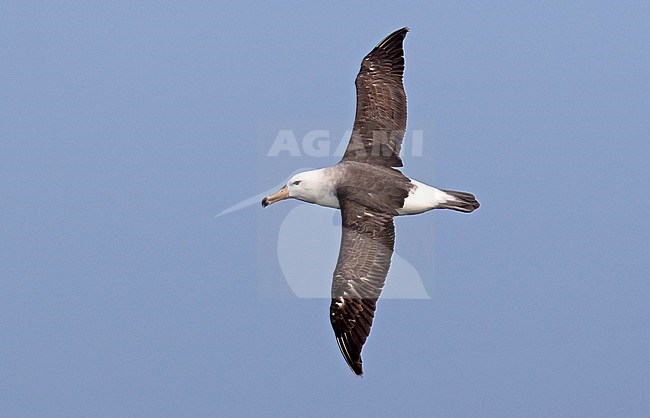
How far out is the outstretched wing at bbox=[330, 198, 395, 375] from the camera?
18.6 m

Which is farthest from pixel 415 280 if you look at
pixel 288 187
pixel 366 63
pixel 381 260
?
pixel 366 63

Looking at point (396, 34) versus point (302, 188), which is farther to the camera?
point (396, 34)

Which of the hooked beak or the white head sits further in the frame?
the hooked beak

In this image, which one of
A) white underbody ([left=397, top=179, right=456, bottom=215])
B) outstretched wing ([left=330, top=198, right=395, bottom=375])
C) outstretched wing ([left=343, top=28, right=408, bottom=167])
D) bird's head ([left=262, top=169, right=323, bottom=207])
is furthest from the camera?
outstretched wing ([left=343, top=28, right=408, bottom=167])

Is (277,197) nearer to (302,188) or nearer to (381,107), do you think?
(302,188)

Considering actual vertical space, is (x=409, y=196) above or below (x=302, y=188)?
below

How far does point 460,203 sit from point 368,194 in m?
1.55

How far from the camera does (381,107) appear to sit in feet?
69.6

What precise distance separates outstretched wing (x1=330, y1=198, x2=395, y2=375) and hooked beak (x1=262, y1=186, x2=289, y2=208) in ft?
5.67

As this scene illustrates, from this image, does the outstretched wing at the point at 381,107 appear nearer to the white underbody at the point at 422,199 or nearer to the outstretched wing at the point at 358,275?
the white underbody at the point at 422,199

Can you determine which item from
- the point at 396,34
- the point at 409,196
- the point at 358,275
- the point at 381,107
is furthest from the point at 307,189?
the point at 396,34

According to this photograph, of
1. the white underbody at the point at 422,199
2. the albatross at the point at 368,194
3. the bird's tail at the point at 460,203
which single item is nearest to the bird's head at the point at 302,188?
the albatross at the point at 368,194

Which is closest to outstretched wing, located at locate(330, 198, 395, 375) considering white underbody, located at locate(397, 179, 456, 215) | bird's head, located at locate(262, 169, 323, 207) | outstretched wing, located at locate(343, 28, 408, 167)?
white underbody, located at locate(397, 179, 456, 215)

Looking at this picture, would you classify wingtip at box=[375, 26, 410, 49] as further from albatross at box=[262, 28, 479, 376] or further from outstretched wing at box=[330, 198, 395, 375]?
outstretched wing at box=[330, 198, 395, 375]
